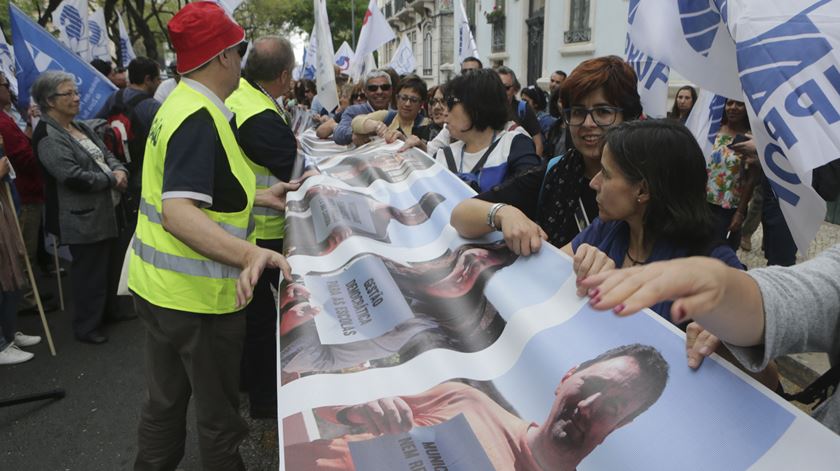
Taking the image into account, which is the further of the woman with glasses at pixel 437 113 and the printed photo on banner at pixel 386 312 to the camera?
the woman with glasses at pixel 437 113

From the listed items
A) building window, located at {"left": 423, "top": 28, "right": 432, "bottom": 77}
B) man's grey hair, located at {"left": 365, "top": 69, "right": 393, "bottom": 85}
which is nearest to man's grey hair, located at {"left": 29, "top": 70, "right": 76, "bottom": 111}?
man's grey hair, located at {"left": 365, "top": 69, "right": 393, "bottom": 85}

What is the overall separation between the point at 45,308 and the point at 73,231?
1252 mm

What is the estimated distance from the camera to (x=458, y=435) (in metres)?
1.31

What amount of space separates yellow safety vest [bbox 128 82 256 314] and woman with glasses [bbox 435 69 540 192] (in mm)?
1211

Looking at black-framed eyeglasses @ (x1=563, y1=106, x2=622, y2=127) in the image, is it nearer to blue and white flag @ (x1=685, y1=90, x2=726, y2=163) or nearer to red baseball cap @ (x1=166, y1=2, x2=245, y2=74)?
blue and white flag @ (x1=685, y1=90, x2=726, y2=163)

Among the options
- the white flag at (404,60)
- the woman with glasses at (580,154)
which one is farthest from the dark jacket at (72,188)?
the white flag at (404,60)

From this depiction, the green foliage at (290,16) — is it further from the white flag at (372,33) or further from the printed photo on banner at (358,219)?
the printed photo on banner at (358,219)

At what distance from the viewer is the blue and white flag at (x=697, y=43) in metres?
2.20

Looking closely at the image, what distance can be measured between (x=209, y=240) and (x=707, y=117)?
251cm

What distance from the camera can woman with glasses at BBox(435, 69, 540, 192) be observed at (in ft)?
9.38

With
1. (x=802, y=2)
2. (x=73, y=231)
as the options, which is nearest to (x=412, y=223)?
(x=802, y=2)

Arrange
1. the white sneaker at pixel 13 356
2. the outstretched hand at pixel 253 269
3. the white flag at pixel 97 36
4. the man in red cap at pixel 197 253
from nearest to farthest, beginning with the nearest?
the outstretched hand at pixel 253 269 < the man in red cap at pixel 197 253 < the white sneaker at pixel 13 356 < the white flag at pixel 97 36

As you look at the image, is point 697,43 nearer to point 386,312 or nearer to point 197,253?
point 386,312

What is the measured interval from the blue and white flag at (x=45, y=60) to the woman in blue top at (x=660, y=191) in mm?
4549
